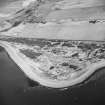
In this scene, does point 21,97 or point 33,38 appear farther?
point 33,38

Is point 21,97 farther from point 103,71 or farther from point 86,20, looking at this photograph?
point 86,20

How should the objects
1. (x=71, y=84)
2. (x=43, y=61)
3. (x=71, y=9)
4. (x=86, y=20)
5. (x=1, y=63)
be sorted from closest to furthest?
(x=71, y=84) → (x=43, y=61) → (x=1, y=63) → (x=86, y=20) → (x=71, y=9)

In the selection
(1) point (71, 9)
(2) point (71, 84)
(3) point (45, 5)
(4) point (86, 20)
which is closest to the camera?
(2) point (71, 84)

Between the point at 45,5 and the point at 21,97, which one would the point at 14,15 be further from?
the point at 21,97

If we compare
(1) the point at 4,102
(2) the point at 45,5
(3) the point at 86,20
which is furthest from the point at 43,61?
(2) the point at 45,5

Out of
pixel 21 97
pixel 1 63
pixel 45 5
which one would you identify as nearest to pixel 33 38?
pixel 1 63

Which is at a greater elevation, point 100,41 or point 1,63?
point 100,41
